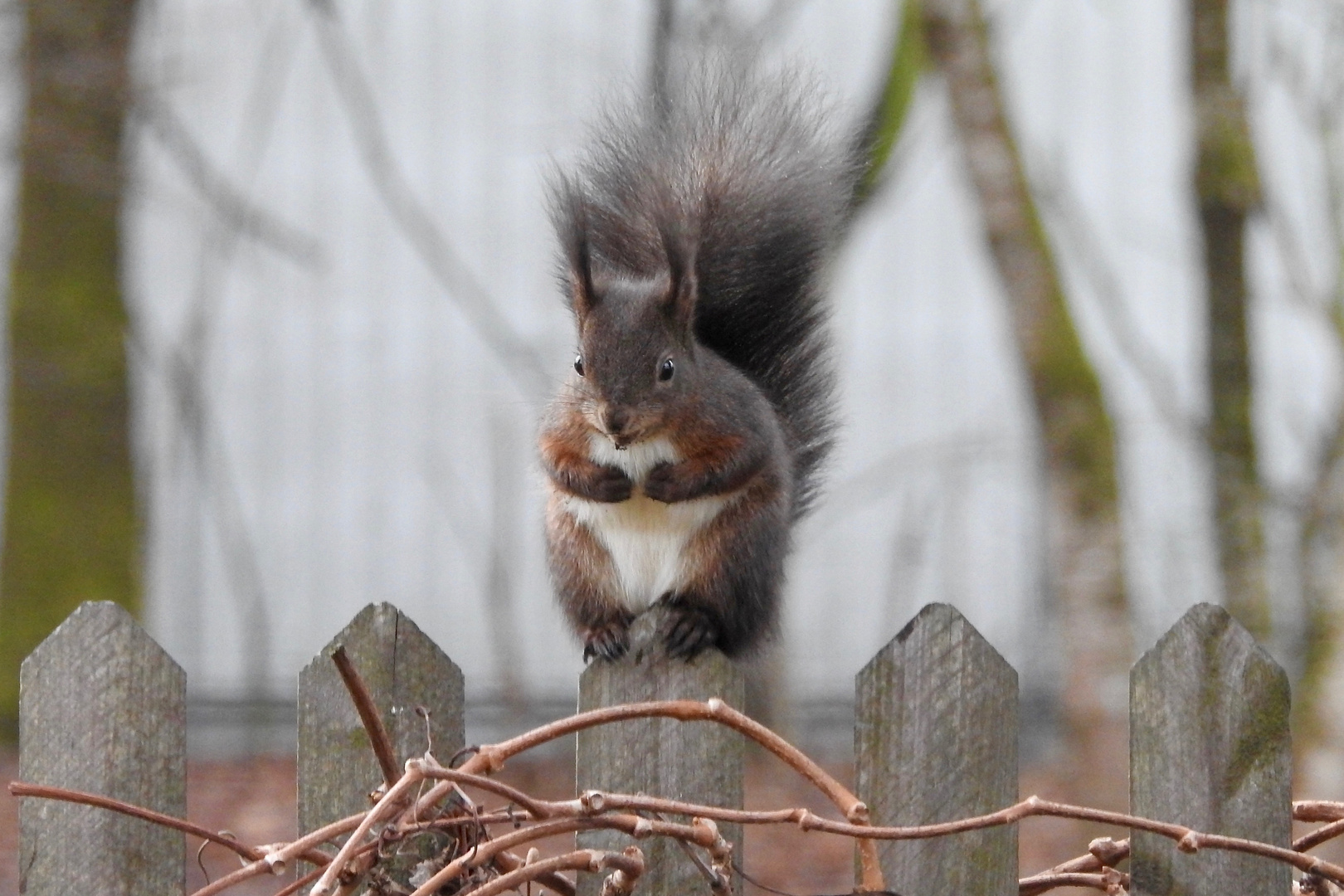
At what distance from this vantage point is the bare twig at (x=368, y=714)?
3.92ft

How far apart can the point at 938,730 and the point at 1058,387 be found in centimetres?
247

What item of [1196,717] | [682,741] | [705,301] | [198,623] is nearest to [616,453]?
[705,301]

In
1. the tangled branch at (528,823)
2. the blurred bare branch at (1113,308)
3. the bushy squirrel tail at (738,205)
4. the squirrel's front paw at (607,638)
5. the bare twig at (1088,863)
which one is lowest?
the bare twig at (1088,863)

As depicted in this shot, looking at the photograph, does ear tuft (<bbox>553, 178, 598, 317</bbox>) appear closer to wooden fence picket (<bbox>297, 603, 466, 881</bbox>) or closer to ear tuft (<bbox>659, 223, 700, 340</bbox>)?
ear tuft (<bbox>659, 223, 700, 340</bbox>)

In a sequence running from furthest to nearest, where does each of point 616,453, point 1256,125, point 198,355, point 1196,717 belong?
point 198,355, point 1256,125, point 616,453, point 1196,717

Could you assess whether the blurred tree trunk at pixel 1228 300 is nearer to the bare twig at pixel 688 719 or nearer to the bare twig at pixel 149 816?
the bare twig at pixel 688 719

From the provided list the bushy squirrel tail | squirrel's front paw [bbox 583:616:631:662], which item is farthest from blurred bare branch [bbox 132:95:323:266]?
squirrel's front paw [bbox 583:616:631:662]

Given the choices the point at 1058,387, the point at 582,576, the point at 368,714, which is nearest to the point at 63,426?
the point at 1058,387

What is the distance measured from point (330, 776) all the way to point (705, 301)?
853mm

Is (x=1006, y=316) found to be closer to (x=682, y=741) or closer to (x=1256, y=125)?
(x=1256, y=125)

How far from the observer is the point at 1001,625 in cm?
578

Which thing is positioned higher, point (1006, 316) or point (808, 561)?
point (1006, 316)

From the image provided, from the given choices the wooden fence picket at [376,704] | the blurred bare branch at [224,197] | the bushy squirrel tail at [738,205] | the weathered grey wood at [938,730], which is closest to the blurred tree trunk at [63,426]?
the blurred bare branch at [224,197]

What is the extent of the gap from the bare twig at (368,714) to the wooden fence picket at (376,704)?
0.40ft
